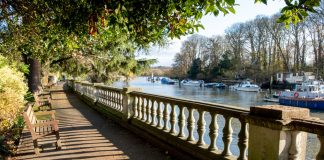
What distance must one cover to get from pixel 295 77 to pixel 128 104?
6087cm

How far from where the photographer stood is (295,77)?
6344 cm

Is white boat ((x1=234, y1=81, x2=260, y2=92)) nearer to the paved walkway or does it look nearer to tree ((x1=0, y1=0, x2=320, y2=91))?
the paved walkway

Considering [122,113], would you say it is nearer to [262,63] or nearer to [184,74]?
[262,63]

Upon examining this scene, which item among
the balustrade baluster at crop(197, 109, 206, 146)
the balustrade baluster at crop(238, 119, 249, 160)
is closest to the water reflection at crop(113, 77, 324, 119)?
the balustrade baluster at crop(197, 109, 206, 146)

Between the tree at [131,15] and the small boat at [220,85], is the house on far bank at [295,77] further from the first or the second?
the tree at [131,15]

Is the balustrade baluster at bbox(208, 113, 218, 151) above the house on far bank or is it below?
below

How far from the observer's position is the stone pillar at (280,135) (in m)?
3.81

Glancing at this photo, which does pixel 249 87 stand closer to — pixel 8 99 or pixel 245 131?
pixel 8 99

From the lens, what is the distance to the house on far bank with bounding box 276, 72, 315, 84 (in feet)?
199

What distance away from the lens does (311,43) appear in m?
60.8

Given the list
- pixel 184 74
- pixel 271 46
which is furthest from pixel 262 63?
pixel 184 74

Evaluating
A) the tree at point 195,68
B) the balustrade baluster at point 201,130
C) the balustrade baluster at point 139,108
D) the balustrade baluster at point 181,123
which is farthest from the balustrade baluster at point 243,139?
the tree at point 195,68

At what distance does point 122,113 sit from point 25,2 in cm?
419

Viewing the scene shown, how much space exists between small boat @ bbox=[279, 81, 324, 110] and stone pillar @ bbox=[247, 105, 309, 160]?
39841 mm
